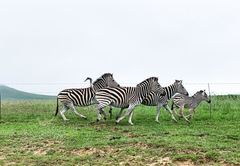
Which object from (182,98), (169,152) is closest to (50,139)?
(169,152)

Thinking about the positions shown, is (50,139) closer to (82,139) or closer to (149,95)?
(82,139)

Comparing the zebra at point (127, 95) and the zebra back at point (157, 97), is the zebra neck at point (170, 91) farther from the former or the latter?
the zebra at point (127, 95)

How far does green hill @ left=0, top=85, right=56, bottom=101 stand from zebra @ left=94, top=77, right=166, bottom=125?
6994 mm

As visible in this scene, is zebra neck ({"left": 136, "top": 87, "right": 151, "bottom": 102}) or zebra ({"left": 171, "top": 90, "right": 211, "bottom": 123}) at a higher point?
zebra neck ({"left": 136, "top": 87, "right": 151, "bottom": 102})

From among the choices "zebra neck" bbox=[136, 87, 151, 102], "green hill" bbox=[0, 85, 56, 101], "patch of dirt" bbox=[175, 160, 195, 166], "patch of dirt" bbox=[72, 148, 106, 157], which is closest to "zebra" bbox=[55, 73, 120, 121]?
"zebra neck" bbox=[136, 87, 151, 102]

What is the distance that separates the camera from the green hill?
53.3 ft

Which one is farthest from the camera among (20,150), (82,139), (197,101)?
(197,101)

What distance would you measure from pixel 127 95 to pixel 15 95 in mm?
9969

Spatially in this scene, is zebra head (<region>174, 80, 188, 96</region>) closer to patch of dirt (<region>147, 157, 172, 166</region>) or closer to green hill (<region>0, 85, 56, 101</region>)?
patch of dirt (<region>147, 157, 172, 166</region>)

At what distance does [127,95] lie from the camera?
11.1m

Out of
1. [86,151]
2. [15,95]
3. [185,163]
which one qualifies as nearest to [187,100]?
[185,163]

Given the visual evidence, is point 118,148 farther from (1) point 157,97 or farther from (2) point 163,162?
(1) point 157,97

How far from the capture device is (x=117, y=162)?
586 cm

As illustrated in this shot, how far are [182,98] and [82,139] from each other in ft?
20.3
